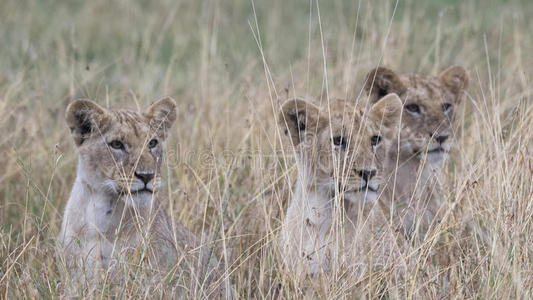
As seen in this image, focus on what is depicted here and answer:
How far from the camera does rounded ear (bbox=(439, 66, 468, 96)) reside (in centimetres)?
754

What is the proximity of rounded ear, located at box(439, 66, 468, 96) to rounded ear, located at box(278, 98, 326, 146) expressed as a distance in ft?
6.46

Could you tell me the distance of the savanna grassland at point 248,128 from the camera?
17.4 feet

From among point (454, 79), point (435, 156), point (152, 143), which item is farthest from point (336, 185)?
point (454, 79)

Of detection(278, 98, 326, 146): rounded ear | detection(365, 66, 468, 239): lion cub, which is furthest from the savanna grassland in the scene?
detection(365, 66, 468, 239): lion cub

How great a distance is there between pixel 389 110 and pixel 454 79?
1548 millimetres

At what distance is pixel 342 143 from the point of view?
5.82 metres

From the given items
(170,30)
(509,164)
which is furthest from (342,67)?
(170,30)

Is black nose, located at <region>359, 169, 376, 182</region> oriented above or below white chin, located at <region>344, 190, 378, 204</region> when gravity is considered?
above

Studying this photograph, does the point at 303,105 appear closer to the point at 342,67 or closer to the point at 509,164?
the point at 509,164

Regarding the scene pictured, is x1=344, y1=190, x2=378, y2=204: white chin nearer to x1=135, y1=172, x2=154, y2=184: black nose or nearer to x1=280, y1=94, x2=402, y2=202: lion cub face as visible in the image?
x1=280, y1=94, x2=402, y2=202: lion cub face

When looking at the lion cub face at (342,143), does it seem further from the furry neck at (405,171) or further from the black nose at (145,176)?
the black nose at (145,176)

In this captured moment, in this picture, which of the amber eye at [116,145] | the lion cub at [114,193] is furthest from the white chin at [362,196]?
the amber eye at [116,145]

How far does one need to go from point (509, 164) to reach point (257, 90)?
11.4ft

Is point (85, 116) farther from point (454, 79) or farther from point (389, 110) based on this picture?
point (454, 79)
